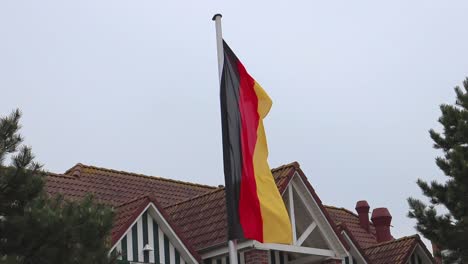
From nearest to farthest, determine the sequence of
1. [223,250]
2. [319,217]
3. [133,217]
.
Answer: [133,217], [223,250], [319,217]

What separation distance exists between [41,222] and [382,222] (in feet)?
62.7

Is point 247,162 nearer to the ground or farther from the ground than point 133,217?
nearer to the ground

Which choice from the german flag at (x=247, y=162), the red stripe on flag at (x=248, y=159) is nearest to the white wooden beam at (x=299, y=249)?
the german flag at (x=247, y=162)

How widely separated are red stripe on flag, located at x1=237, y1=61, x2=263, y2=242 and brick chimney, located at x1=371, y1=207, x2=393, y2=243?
1574cm

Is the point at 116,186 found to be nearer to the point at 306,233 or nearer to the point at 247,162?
the point at 306,233

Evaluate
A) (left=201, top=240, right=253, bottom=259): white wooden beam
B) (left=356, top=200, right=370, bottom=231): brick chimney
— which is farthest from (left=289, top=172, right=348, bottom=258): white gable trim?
(left=356, top=200, right=370, bottom=231): brick chimney

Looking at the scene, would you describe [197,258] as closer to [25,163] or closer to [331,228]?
[331,228]

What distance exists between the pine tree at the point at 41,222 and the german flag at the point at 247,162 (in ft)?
6.28

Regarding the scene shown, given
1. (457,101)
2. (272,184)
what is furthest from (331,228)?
(272,184)

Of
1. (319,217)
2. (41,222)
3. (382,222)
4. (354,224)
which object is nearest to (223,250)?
(319,217)

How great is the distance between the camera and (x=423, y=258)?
80.5ft

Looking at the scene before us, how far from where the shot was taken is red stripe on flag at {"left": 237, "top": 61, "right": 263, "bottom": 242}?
47.7 feet

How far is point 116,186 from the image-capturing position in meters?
25.8

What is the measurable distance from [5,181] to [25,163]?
1.33ft
